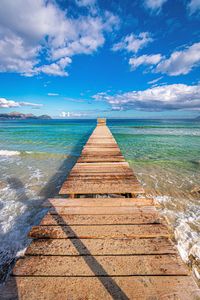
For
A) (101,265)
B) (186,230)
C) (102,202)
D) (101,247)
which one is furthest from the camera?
(186,230)

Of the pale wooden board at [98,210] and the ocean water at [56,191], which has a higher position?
the pale wooden board at [98,210]

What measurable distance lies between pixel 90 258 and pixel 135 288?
2.07 feet

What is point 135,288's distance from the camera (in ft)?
5.42

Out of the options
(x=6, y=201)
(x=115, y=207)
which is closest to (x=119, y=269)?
(x=115, y=207)

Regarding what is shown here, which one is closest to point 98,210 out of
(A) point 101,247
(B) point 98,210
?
(B) point 98,210

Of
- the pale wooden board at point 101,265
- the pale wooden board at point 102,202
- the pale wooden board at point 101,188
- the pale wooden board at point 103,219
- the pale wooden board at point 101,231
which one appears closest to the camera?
the pale wooden board at point 101,265

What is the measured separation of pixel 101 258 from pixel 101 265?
99 millimetres

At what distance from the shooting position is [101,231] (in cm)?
248

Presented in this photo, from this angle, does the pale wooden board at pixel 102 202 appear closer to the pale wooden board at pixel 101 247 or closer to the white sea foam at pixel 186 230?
the pale wooden board at pixel 101 247

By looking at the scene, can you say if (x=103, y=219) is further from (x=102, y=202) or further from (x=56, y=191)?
(x=56, y=191)

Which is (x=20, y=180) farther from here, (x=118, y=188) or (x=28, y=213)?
(x=118, y=188)

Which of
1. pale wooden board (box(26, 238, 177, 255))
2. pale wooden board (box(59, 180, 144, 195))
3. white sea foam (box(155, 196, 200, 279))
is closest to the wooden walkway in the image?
pale wooden board (box(26, 238, 177, 255))

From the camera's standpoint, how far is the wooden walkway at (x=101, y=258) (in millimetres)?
1633

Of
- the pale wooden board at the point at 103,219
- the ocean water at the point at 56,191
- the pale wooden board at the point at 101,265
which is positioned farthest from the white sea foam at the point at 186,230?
the pale wooden board at the point at 101,265
